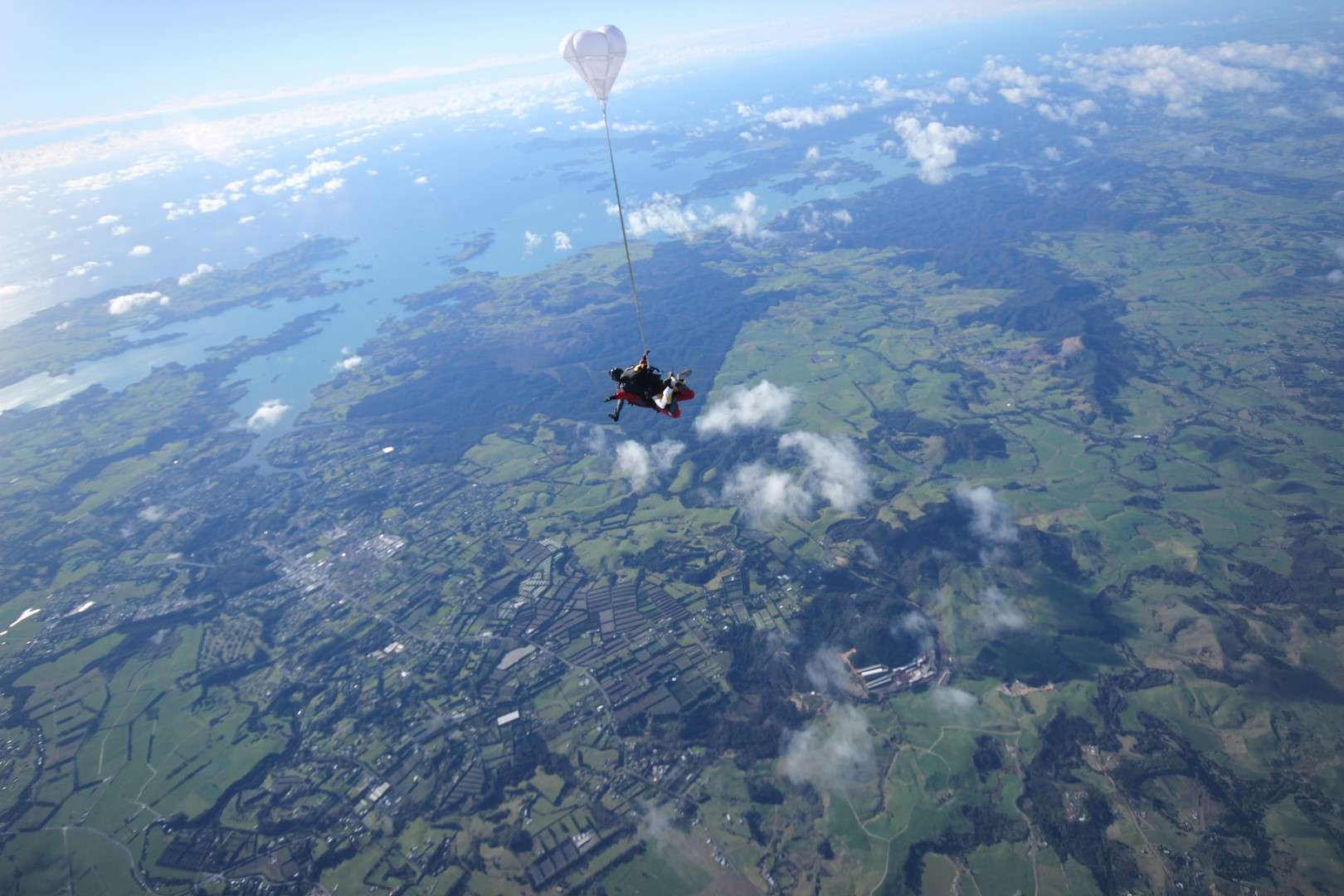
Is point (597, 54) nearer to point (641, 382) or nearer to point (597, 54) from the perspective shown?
point (597, 54)

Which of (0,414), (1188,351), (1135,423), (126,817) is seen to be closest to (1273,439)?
(1135,423)

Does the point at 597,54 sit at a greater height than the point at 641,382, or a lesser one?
greater

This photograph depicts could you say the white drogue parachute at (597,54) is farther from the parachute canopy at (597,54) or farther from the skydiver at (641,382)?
the skydiver at (641,382)

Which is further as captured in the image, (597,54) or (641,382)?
(597,54)

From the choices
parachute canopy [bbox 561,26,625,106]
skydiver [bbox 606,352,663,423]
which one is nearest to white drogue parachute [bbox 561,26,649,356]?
parachute canopy [bbox 561,26,625,106]

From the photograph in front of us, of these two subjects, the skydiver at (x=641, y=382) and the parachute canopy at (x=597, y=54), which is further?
the parachute canopy at (x=597, y=54)

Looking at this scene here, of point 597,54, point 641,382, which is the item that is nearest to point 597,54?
point 597,54

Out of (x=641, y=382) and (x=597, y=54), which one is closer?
(x=641, y=382)

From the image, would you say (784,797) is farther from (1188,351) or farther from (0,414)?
(0,414)

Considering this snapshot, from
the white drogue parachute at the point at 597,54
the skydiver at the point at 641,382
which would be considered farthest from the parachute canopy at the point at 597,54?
the skydiver at the point at 641,382
